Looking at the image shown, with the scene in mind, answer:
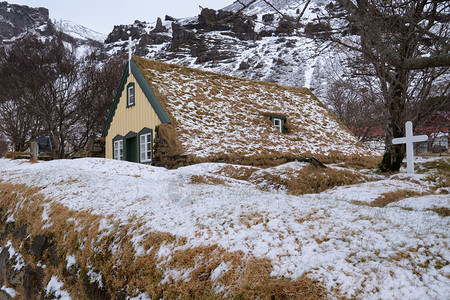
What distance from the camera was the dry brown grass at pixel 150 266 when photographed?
8.98 ft

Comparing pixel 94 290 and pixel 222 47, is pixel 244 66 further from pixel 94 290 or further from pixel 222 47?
pixel 94 290

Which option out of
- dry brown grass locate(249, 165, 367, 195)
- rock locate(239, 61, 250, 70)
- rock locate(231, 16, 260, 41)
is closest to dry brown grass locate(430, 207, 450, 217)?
dry brown grass locate(249, 165, 367, 195)

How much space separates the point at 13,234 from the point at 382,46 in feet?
24.4

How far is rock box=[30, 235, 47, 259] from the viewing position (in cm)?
518

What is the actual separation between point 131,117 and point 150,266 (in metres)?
15.4

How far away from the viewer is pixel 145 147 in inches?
645

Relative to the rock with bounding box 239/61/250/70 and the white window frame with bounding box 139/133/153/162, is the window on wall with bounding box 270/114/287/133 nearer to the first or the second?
the white window frame with bounding box 139/133/153/162

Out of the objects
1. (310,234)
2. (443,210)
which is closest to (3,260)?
(310,234)

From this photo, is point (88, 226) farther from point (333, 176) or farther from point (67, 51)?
point (67, 51)

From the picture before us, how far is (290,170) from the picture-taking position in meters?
10.4

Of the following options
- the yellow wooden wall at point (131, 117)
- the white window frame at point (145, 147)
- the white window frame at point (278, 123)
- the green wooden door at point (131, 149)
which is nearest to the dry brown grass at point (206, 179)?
the yellow wooden wall at point (131, 117)

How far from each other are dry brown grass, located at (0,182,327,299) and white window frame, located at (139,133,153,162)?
10.5 m

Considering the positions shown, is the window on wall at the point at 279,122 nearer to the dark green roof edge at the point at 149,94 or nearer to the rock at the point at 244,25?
the dark green roof edge at the point at 149,94

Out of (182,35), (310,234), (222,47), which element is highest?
(182,35)
